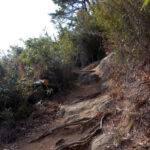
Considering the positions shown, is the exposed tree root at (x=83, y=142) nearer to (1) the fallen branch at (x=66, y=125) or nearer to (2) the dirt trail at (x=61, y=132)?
(2) the dirt trail at (x=61, y=132)

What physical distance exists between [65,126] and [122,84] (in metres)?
1.75

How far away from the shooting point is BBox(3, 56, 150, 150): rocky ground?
3203 mm

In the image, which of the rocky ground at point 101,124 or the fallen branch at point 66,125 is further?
the fallen branch at point 66,125

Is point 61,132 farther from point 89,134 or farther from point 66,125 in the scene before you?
point 89,134

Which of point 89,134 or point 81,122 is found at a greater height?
point 81,122

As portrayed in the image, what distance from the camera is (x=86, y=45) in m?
12.7

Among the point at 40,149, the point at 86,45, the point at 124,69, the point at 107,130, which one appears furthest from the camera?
the point at 86,45

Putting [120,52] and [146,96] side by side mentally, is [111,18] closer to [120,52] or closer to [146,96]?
[120,52]

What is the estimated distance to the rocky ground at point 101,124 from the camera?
320cm

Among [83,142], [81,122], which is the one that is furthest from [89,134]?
[81,122]

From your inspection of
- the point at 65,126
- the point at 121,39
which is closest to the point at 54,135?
the point at 65,126

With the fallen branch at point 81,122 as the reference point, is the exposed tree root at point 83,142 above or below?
below

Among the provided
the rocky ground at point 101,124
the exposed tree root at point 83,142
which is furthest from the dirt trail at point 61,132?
the exposed tree root at point 83,142

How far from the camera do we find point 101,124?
4168mm
